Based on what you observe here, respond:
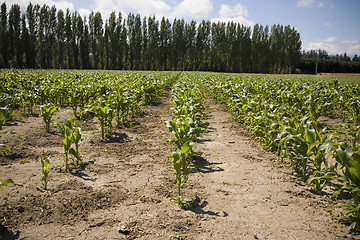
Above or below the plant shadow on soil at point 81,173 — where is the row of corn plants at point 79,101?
above

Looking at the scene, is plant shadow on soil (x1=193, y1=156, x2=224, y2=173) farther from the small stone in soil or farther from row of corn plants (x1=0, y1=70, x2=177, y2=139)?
row of corn plants (x1=0, y1=70, x2=177, y2=139)

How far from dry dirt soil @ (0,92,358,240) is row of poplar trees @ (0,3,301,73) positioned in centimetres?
5811

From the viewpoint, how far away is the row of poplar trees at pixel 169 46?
194 feet

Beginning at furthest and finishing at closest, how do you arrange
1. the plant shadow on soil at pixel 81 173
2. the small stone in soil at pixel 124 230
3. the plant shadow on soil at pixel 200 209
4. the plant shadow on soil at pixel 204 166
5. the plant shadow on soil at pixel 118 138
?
the plant shadow on soil at pixel 118 138, the plant shadow on soil at pixel 204 166, the plant shadow on soil at pixel 81 173, the plant shadow on soil at pixel 200 209, the small stone in soil at pixel 124 230

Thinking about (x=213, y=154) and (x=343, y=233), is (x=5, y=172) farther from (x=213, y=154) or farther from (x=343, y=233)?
(x=343, y=233)

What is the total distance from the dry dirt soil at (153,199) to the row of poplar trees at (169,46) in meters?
58.1

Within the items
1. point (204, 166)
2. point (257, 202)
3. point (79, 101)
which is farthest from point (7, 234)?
point (79, 101)

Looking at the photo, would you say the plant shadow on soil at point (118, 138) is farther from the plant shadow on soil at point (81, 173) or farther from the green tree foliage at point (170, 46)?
the green tree foliage at point (170, 46)

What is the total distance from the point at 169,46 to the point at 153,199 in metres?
67.4

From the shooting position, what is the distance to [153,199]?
318cm

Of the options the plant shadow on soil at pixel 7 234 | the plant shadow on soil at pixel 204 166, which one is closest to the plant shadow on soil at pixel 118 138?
the plant shadow on soil at pixel 204 166

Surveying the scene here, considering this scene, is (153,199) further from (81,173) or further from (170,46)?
(170,46)

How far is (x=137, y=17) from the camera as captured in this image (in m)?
66.9

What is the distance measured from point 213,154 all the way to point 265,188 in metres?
1.61
